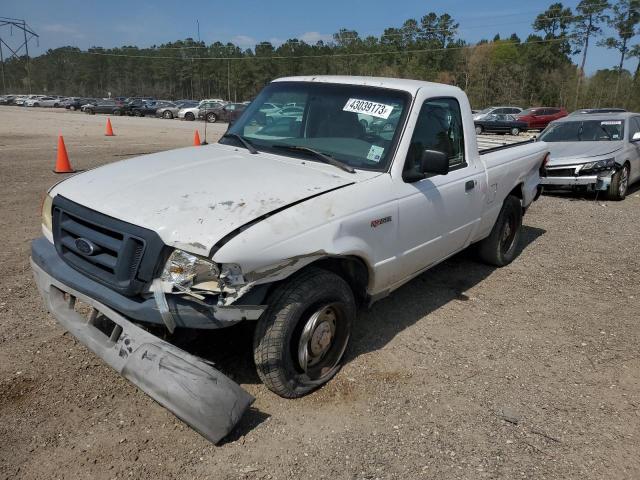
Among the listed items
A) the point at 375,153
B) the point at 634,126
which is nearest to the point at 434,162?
the point at 375,153

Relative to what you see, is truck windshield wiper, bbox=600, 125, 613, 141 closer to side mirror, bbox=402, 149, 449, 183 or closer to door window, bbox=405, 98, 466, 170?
door window, bbox=405, 98, 466, 170

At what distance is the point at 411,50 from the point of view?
260 feet

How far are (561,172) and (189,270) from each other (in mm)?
8926

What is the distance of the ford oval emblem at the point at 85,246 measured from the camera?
2783 millimetres

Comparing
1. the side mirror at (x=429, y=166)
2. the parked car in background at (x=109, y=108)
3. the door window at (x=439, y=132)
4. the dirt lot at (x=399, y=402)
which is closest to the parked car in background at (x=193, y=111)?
the parked car in background at (x=109, y=108)

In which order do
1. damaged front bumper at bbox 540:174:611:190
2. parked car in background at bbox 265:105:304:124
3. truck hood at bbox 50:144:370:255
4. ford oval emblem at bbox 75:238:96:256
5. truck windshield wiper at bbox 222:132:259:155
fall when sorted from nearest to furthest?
truck hood at bbox 50:144:370:255 < ford oval emblem at bbox 75:238:96:256 < truck windshield wiper at bbox 222:132:259:155 < parked car in background at bbox 265:105:304:124 < damaged front bumper at bbox 540:174:611:190

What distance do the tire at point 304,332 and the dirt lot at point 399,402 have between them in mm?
154

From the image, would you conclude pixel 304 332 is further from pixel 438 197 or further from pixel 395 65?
pixel 395 65

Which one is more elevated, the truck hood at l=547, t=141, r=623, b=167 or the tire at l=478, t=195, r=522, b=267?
the truck hood at l=547, t=141, r=623, b=167

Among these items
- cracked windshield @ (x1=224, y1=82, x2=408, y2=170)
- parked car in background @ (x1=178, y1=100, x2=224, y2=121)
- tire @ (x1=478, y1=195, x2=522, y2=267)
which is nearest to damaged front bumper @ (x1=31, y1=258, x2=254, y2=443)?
cracked windshield @ (x1=224, y1=82, x2=408, y2=170)

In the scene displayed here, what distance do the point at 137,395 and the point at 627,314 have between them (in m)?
4.29

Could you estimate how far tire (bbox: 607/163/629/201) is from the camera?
31.5 ft

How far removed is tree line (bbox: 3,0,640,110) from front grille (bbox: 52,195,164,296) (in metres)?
32.9

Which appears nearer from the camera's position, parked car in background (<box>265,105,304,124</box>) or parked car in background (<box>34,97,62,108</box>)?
parked car in background (<box>265,105,304,124</box>)
